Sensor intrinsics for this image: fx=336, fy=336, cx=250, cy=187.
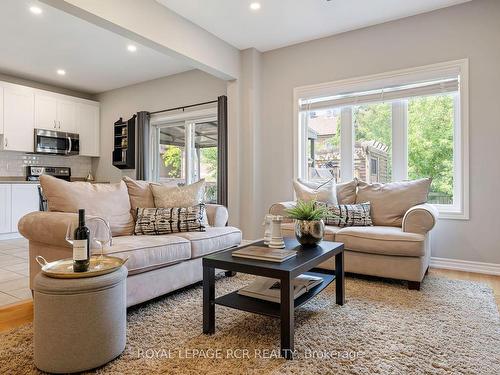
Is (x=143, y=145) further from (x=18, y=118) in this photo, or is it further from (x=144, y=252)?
(x=144, y=252)

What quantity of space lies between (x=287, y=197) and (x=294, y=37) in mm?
2011

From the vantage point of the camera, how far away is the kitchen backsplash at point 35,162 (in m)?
5.61

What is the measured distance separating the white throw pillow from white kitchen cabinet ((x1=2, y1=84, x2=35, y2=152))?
4645 mm

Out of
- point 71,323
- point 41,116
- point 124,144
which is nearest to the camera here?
point 71,323

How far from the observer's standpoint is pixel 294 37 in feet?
13.7

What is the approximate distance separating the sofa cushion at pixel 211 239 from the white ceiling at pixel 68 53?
9.17ft

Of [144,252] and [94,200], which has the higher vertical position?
[94,200]

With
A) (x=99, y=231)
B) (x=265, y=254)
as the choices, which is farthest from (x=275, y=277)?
(x=99, y=231)

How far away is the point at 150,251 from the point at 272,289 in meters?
0.86

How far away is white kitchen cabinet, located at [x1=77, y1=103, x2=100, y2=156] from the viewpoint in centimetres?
631

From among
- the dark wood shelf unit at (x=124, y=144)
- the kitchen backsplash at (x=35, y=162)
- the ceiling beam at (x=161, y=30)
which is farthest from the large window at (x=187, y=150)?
the kitchen backsplash at (x=35, y=162)

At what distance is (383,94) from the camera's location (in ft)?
12.6

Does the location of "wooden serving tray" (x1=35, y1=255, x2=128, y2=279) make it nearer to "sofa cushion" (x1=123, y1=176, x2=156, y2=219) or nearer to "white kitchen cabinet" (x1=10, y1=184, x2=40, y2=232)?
"sofa cushion" (x1=123, y1=176, x2=156, y2=219)

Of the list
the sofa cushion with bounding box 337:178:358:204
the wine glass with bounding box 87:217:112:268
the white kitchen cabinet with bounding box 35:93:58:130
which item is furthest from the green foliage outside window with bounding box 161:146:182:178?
the wine glass with bounding box 87:217:112:268
